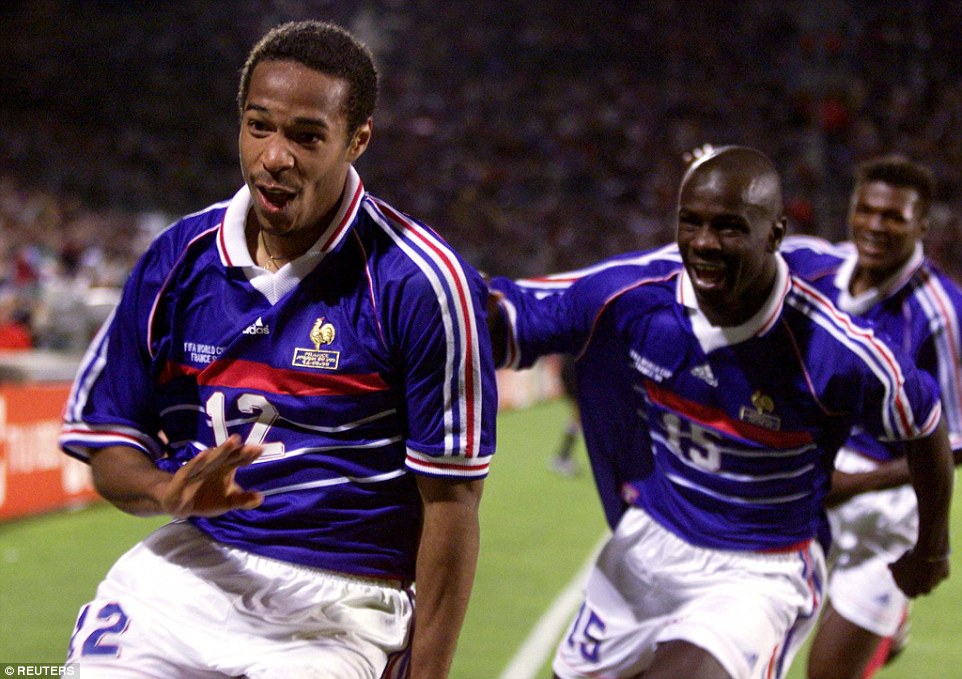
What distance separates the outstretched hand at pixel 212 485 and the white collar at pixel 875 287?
11.1 feet

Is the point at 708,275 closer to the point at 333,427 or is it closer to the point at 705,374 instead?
the point at 705,374

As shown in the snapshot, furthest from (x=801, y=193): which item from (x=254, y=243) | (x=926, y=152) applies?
(x=254, y=243)

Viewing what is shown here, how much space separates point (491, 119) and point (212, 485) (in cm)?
2826

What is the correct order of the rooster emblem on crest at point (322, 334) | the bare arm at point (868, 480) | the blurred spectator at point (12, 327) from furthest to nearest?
the blurred spectator at point (12, 327) < the bare arm at point (868, 480) < the rooster emblem on crest at point (322, 334)

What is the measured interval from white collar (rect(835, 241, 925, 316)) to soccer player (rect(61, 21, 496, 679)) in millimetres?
2936

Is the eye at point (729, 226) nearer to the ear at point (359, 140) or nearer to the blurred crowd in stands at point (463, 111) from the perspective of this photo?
the ear at point (359, 140)

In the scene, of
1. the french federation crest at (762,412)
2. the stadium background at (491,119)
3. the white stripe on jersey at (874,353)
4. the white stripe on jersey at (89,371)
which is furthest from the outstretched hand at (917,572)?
the stadium background at (491,119)

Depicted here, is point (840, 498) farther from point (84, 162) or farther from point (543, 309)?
point (84, 162)

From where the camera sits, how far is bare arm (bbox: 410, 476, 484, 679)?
250 centimetres

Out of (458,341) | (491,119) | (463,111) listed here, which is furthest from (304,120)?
(463,111)

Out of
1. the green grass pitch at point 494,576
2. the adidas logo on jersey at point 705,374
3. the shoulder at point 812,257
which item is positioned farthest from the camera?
the green grass pitch at point 494,576

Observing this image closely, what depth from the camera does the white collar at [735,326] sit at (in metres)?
3.64

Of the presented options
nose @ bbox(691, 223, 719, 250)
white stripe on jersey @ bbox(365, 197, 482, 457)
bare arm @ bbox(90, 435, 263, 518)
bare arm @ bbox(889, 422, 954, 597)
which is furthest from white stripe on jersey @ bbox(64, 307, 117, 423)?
bare arm @ bbox(889, 422, 954, 597)

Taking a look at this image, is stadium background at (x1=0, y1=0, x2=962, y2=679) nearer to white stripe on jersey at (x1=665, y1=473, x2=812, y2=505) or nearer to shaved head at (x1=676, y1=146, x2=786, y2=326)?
white stripe on jersey at (x1=665, y1=473, x2=812, y2=505)
